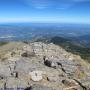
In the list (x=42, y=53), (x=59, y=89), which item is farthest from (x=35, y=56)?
(x=59, y=89)

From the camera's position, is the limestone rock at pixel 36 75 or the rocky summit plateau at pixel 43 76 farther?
the limestone rock at pixel 36 75

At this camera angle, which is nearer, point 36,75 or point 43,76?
point 36,75

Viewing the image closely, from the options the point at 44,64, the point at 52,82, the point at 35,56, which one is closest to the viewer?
the point at 52,82

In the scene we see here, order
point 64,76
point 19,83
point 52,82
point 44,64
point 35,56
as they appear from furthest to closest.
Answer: point 35,56 < point 44,64 < point 64,76 < point 52,82 < point 19,83

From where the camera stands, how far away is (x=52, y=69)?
24.5 meters

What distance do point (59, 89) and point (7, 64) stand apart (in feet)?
30.9

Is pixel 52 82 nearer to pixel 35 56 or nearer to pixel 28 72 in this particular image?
pixel 28 72

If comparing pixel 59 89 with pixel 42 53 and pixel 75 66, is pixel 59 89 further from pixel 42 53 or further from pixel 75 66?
pixel 42 53

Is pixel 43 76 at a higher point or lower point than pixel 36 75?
lower

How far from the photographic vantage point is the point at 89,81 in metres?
21.9

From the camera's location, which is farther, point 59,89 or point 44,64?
point 44,64

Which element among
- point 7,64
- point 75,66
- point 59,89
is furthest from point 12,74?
point 75,66

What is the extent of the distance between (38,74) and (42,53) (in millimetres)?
11082

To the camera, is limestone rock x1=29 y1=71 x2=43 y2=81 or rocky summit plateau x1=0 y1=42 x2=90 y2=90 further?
limestone rock x1=29 y1=71 x2=43 y2=81
